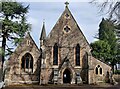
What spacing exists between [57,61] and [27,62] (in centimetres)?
425

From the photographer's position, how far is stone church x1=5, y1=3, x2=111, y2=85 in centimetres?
3438

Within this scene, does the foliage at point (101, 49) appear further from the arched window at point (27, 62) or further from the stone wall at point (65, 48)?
the arched window at point (27, 62)

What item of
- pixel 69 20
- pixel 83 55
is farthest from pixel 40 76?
pixel 69 20

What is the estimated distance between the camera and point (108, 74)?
3650 cm

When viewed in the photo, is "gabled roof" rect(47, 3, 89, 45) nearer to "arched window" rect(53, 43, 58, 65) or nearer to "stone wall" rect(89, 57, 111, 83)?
"arched window" rect(53, 43, 58, 65)

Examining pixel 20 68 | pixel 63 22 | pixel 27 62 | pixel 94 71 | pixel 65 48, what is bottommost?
pixel 94 71

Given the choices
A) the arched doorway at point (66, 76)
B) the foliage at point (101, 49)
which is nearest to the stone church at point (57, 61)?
the arched doorway at point (66, 76)

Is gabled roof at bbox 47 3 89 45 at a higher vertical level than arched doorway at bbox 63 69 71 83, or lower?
higher

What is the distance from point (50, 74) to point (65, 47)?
14.6 ft

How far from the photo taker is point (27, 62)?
34969mm

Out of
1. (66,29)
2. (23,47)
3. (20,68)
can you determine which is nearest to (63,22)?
(66,29)

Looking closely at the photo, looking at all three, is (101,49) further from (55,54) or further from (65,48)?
(55,54)

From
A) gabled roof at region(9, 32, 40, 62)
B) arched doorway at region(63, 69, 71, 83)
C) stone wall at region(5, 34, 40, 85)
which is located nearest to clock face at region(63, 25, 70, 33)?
gabled roof at region(9, 32, 40, 62)

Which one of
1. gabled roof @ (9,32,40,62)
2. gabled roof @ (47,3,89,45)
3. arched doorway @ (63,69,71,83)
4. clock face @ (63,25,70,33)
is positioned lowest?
arched doorway @ (63,69,71,83)
